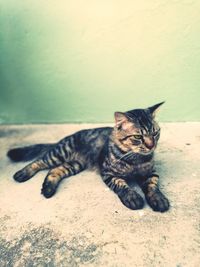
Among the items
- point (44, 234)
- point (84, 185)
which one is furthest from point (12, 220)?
point (84, 185)

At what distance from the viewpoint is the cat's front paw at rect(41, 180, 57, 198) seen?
8.90 ft

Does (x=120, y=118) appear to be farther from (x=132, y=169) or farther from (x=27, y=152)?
(x=27, y=152)

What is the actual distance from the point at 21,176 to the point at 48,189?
1.13 feet

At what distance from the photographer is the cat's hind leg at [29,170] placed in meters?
2.96

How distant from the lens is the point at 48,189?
2736mm

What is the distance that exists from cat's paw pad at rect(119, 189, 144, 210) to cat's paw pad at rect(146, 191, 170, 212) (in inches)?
2.3

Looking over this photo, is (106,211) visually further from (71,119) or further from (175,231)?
(71,119)

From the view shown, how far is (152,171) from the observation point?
2.79 meters

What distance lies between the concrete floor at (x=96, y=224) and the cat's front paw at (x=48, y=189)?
0.04 m

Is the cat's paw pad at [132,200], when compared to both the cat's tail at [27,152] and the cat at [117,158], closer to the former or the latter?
the cat at [117,158]

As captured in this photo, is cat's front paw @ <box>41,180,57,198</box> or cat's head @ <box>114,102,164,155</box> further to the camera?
cat's front paw @ <box>41,180,57,198</box>

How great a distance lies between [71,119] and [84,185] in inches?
46.5

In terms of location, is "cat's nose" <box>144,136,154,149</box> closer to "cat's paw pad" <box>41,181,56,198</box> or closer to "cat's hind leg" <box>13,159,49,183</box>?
"cat's paw pad" <box>41,181,56,198</box>

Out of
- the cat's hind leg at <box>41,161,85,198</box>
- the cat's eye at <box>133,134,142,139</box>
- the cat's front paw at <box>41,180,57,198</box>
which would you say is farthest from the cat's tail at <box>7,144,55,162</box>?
the cat's eye at <box>133,134,142,139</box>
